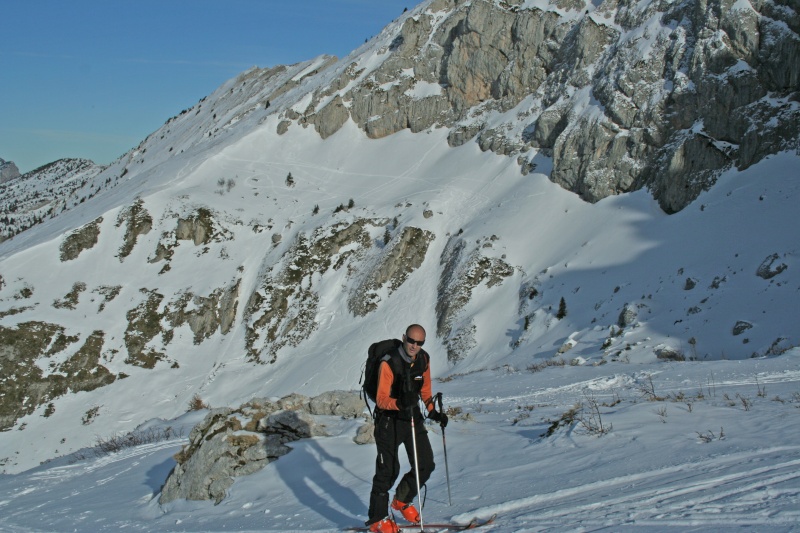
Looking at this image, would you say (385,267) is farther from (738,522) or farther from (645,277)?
(738,522)

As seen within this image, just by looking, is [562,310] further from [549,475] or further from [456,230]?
[549,475]

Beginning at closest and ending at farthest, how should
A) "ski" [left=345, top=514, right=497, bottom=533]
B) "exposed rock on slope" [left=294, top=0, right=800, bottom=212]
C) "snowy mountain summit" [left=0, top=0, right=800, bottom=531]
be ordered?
"ski" [left=345, top=514, right=497, bottom=533] < "snowy mountain summit" [left=0, top=0, right=800, bottom=531] < "exposed rock on slope" [left=294, top=0, right=800, bottom=212]

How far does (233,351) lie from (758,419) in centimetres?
3468

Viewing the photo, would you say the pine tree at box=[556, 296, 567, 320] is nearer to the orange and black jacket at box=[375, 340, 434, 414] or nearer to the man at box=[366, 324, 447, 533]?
the man at box=[366, 324, 447, 533]

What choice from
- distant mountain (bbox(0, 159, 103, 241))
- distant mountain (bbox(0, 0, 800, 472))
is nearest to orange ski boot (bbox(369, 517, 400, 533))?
distant mountain (bbox(0, 0, 800, 472))

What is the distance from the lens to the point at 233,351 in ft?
128

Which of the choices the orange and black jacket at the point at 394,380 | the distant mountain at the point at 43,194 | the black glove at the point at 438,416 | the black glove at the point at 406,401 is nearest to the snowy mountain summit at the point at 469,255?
the black glove at the point at 438,416

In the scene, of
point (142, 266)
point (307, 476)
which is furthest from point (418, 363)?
point (142, 266)

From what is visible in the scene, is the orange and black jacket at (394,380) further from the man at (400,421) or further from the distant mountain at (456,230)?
the distant mountain at (456,230)

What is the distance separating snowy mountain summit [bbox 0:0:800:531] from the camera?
13.6m

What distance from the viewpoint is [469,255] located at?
3631 cm

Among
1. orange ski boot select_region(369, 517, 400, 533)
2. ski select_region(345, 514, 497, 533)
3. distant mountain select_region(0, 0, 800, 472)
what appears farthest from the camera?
distant mountain select_region(0, 0, 800, 472)

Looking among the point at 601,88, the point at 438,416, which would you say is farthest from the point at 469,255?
the point at 438,416

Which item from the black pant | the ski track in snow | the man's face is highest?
the man's face
